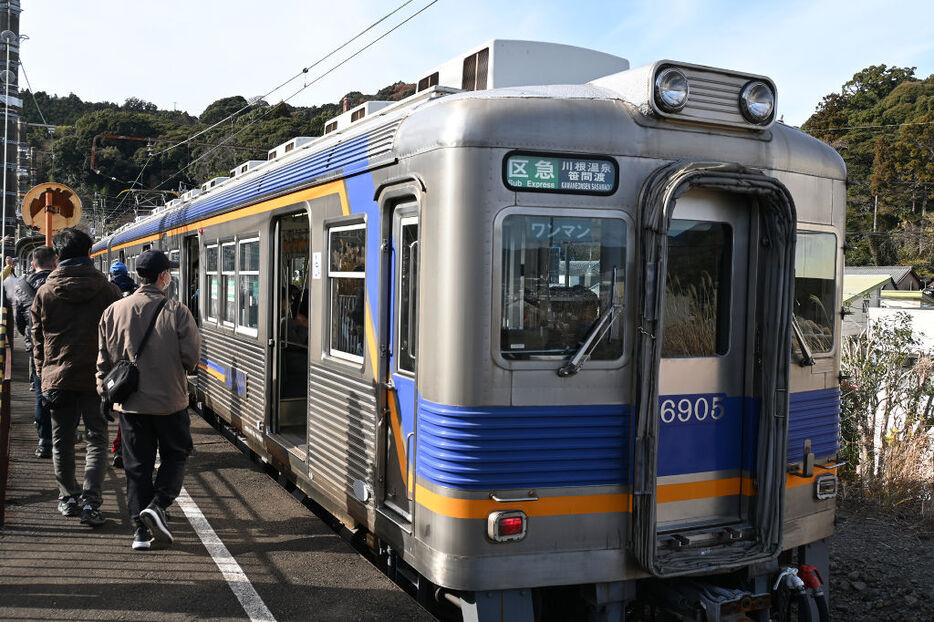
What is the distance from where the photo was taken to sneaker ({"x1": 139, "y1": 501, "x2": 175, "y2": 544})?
4.91 meters

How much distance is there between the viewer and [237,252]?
7746mm

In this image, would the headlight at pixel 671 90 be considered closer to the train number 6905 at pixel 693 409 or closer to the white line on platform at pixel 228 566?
the train number 6905 at pixel 693 409

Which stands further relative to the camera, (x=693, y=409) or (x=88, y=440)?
(x=88, y=440)

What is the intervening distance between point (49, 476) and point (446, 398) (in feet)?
15.2

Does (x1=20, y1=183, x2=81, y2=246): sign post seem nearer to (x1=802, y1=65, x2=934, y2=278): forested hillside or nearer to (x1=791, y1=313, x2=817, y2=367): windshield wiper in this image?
(x1=791, y1=313, x2=817, y2=367): windshield wiper

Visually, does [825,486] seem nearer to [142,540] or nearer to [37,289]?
[142,540]

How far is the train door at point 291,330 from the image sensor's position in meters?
6.59

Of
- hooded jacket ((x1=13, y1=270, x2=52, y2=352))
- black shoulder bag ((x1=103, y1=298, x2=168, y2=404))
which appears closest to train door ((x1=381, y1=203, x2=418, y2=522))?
black shoulder bag ((x1=103, y1=298, x2=168, y2=404))

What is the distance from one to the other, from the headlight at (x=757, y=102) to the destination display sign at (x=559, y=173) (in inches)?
34.5

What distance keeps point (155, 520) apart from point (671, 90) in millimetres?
3933

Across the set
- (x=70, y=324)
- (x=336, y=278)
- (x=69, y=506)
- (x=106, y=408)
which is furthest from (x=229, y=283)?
(x=336, y=278)

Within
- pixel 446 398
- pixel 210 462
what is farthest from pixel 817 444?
pixel 210 462

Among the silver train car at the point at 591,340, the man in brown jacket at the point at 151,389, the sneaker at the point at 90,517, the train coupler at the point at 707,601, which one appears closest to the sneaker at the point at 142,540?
the man in brown jacket at the point at 151,389

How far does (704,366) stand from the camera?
4.14 metres
